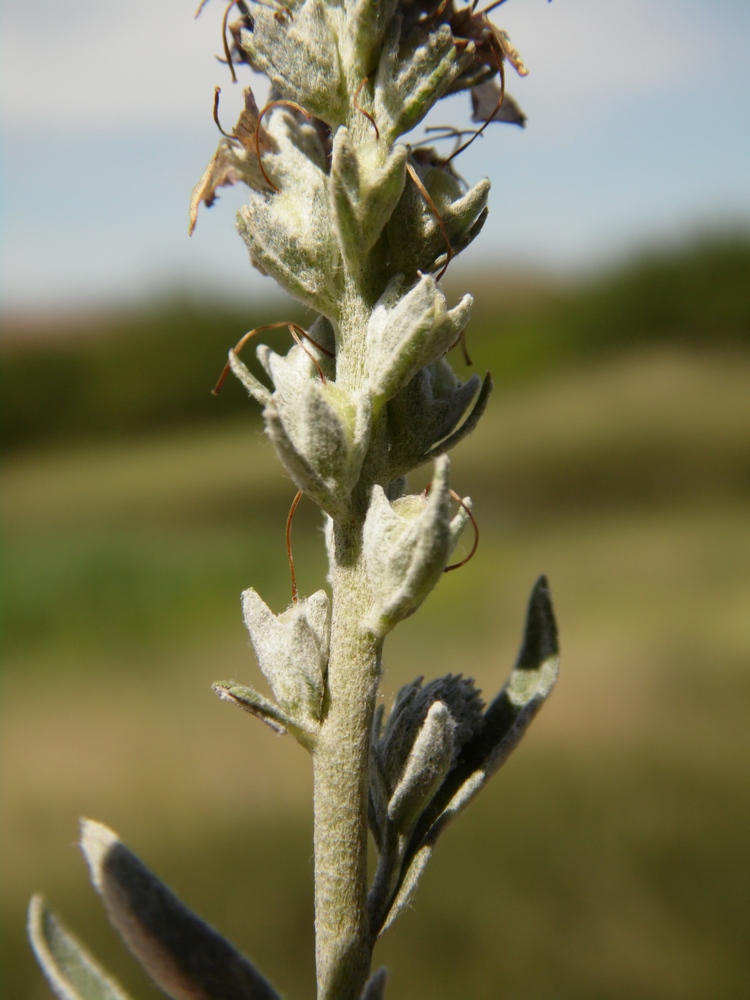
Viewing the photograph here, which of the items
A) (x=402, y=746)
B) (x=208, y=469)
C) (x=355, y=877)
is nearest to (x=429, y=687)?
(x=402, y=746)

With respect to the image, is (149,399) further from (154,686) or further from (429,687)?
(429,687)

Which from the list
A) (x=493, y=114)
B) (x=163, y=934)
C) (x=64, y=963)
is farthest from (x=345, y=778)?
(x=493, y=114)

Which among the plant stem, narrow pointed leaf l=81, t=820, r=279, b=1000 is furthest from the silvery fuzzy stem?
narrow pointed leaf l=81, t=820, r=279, b=1000

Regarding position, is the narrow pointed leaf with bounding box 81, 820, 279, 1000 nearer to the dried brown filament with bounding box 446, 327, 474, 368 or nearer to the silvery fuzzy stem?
the silvery fuzzy stem

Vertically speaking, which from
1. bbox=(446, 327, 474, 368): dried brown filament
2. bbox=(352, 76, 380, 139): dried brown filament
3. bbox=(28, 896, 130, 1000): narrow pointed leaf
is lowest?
bbox=(28, 896, 130, 1000): narrow pointed leaf

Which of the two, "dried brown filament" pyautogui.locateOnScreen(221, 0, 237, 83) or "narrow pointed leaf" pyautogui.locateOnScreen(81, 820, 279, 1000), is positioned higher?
"dried brown filament" pyautogui.locateOnScreen(221, 0, 237, 83)

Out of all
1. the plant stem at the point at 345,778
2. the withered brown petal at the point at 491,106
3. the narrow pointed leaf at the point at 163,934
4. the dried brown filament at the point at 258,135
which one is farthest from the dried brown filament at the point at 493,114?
the narrow pointed leaf at the point at 163,934

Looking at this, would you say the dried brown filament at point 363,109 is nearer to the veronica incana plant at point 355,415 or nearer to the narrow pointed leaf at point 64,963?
the veronica incana plant at point 355,415

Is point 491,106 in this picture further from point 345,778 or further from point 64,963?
point 64,963
